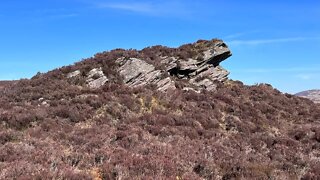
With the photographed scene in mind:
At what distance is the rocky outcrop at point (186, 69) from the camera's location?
2312cm

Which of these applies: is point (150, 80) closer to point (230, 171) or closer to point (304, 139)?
point (304, 139)

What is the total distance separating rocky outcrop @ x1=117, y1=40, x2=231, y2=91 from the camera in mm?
23125

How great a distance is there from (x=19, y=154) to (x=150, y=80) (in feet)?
44.1

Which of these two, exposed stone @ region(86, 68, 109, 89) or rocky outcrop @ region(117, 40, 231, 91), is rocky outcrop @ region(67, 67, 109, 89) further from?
rocky outcrop @ region(117, 40, 231, 91)

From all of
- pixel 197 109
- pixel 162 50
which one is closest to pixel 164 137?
pixel 197 109

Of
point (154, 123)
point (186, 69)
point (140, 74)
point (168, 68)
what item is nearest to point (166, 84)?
point (140, 74)

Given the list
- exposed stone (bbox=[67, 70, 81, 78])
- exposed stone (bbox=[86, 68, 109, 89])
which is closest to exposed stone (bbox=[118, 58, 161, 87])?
exposed stone (bbox=[86, 68, 109, 89])

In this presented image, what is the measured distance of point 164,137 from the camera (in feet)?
47.6

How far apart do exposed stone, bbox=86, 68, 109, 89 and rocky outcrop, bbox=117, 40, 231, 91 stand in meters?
1.33

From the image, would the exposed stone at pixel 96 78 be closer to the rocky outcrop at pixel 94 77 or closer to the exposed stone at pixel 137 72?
the rocky outcrop at pixel 94 77

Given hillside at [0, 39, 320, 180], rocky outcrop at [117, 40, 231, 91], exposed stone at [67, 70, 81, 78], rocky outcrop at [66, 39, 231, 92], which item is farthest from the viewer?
rocky outcrop at [117, 40, 231, 91]

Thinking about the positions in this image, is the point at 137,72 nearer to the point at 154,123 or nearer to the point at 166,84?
the point at 166,84

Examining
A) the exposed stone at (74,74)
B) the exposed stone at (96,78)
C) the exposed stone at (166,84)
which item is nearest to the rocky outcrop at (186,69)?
the exposed stone at (166,84)

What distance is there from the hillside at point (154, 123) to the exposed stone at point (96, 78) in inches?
2.4
